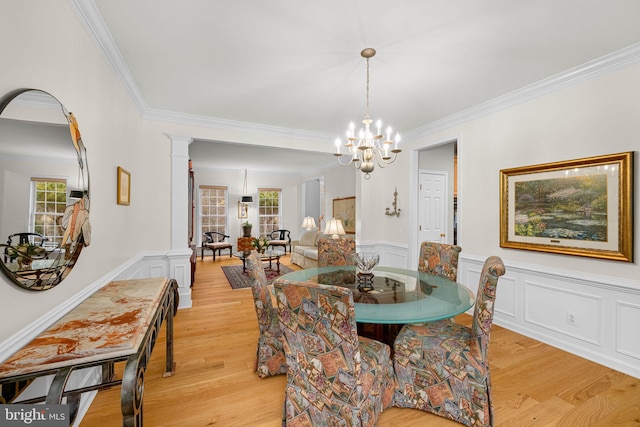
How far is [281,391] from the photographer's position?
2.08m

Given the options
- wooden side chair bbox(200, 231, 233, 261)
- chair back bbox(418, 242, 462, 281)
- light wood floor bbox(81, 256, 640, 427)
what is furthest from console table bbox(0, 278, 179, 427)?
wooden side chair bbox(200, 231, 233, 261)

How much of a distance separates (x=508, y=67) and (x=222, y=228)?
7895mm

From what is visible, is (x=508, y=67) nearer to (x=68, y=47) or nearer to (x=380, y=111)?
(x=380, y=111)

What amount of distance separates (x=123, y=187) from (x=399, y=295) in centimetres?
263

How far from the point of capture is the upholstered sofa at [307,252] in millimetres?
6215

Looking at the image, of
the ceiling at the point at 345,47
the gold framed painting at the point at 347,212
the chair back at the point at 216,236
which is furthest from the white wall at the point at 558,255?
the chair back at the point at 216,236

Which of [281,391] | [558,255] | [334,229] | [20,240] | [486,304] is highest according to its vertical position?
[20,240]

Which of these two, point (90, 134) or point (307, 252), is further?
point (307, 252)

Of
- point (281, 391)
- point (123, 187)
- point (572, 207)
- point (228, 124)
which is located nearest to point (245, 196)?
point (228, 124)

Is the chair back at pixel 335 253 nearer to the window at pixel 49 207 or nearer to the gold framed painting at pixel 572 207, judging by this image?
the gold framed painting at pixel 572 207

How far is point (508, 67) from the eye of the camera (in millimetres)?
2523

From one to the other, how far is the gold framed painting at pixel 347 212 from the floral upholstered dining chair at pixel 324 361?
4.88 m

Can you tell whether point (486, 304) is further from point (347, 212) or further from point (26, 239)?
point (347, 212)

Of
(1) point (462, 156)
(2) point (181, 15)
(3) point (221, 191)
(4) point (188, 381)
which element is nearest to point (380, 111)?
(1) point (462, 156)
